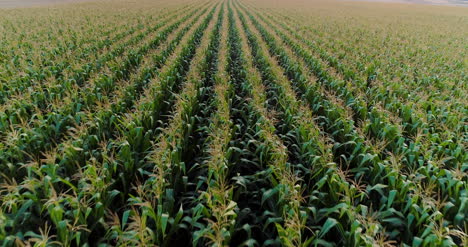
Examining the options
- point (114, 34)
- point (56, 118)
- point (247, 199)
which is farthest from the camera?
point (114, 34)

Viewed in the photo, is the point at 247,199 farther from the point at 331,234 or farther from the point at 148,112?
the point at 148,112

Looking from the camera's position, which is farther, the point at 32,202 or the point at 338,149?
the point at 338,149

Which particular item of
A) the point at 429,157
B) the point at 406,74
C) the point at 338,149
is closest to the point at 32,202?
the point at 338,149

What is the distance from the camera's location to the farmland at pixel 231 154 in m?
2.48

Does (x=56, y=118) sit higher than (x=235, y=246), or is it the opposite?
(x=56, y=118)

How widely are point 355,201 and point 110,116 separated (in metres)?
3.81

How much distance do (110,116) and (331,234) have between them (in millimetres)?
3694

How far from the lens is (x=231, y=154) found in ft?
12.1

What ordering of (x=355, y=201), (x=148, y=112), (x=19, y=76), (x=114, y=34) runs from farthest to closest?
(x=114, y=34)
(x=19, y=76)
(x=148, y=112)
(x=355, y=201)

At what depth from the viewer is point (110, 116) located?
4.57 m

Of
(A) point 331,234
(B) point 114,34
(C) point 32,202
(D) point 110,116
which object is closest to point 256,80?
(D) point 110,116

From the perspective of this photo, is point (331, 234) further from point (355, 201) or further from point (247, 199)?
point (247, 199)

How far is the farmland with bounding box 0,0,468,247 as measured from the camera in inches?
97.8

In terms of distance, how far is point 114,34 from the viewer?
1279 cm
